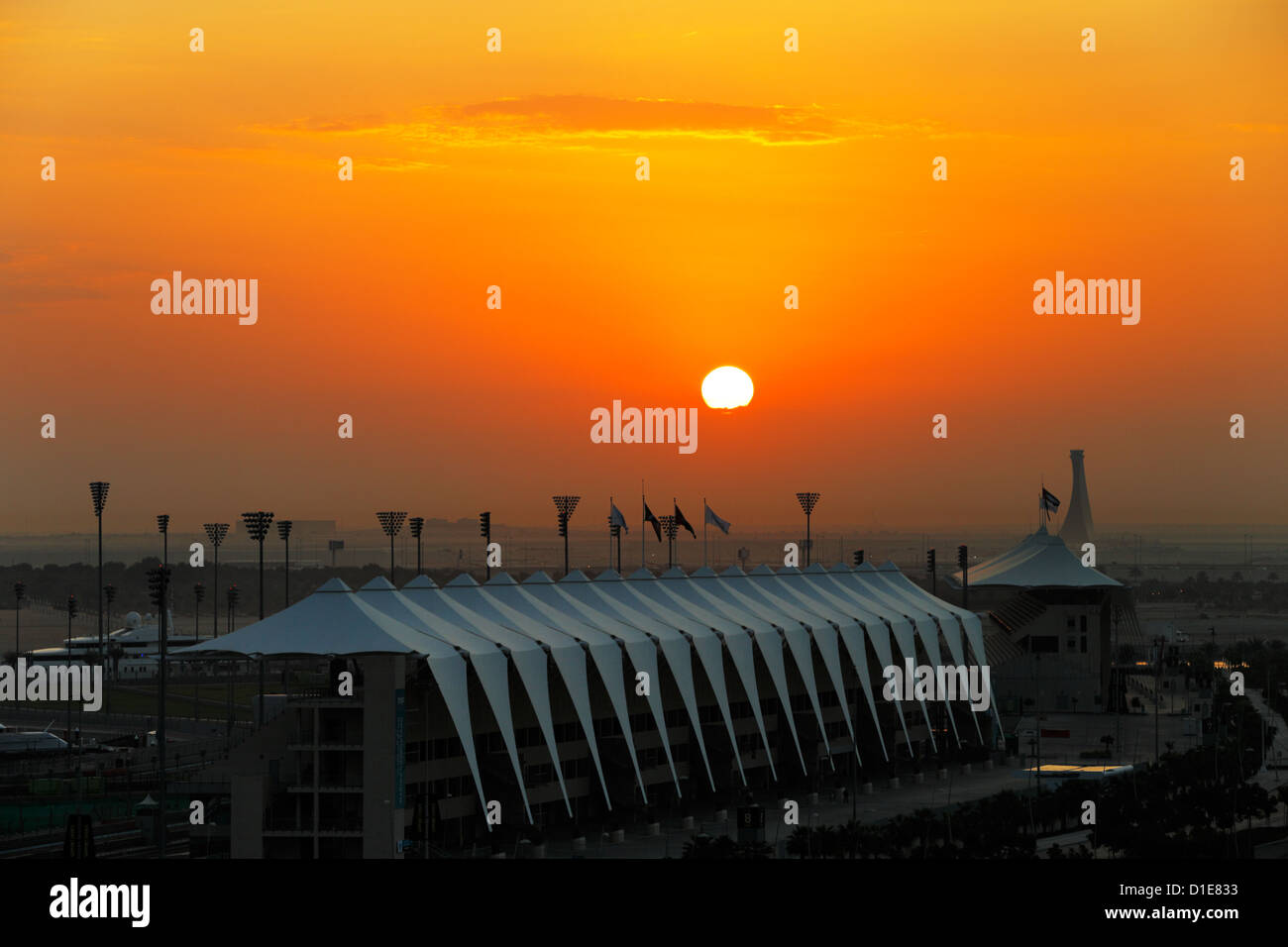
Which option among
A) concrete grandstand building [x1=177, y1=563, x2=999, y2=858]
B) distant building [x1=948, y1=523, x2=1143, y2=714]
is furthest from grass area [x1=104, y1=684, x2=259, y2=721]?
distant building [x1=948, y1=523, x2=1143, y2=714]

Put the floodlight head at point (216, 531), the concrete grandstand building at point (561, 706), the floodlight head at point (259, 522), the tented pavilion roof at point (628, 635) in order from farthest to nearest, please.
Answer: the floodlight head at point (216, 531) → the floodlight head at point (259, 522) → the tented pavilion roof at point (628, 635) → the concrete grandstand building at point (561, 706)

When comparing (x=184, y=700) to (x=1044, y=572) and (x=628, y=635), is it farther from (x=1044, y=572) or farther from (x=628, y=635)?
(x=628, y=635)

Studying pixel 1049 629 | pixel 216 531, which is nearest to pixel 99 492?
pixel 216 531

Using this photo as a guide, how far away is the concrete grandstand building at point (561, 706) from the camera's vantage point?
6350 centimetres

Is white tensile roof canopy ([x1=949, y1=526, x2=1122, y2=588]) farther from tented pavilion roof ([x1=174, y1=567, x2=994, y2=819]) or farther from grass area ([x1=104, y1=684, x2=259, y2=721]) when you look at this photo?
grass area ([x1=104, y1=684, x2=259, y2=721])

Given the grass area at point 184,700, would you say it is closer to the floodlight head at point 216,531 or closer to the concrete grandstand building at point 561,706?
the floodlight head at point 216,531

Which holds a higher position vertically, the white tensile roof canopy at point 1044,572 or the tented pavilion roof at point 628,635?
the white tensile roof canopy at point 1044,572

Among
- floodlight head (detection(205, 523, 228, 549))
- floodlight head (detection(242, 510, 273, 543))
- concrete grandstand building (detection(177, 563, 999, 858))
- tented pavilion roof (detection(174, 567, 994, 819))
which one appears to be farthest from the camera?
floodlight head (detection(205, 523, 228, 549))

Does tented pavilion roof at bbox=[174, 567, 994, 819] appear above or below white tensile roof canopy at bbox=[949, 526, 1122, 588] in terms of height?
below

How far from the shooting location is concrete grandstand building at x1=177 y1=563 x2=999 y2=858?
208ft

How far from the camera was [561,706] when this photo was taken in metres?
74.8

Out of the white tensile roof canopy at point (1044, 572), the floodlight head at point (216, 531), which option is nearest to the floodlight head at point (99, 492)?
the floodlight head at point (216, 531)

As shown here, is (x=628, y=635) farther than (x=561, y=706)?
Yes
